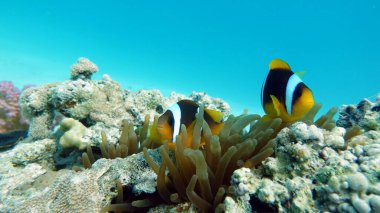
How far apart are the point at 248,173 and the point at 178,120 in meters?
0.82

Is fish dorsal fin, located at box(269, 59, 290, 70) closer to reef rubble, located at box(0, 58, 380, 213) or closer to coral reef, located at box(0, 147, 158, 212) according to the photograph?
reef rubble, located at box(0, 58, 380, 213)

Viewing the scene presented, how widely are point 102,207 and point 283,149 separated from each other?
1.45 meters

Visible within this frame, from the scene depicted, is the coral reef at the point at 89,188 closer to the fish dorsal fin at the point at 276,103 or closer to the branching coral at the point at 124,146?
the branching coral at the point at 124,146

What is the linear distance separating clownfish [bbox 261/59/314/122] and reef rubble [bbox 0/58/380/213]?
14 cm

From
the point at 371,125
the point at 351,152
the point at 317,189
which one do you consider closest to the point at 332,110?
the point at 371,125

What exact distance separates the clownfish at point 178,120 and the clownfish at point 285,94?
49 cm

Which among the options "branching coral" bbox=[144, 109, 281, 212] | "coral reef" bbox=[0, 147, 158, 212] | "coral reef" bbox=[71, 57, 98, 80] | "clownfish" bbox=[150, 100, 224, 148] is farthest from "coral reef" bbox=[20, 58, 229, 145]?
"branching coral" bbox=[144, 109, 281, 212]

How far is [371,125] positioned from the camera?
265 centimetres

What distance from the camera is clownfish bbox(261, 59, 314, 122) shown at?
6.98 ft

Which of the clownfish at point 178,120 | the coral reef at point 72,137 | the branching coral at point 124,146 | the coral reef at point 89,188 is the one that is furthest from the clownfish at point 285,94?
the coral reef at point 72,137

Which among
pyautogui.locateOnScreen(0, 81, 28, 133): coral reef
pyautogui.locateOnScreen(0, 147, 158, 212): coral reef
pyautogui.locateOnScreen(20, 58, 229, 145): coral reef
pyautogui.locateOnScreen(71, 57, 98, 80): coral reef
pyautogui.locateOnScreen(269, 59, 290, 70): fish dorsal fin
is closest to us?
pyautogui.locateOnScreen(0, 147, 158, 212): coral reef

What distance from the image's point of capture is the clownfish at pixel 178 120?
2.34 meters

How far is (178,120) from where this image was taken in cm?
236

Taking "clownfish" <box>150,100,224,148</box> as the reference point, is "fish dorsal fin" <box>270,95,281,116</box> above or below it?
above
